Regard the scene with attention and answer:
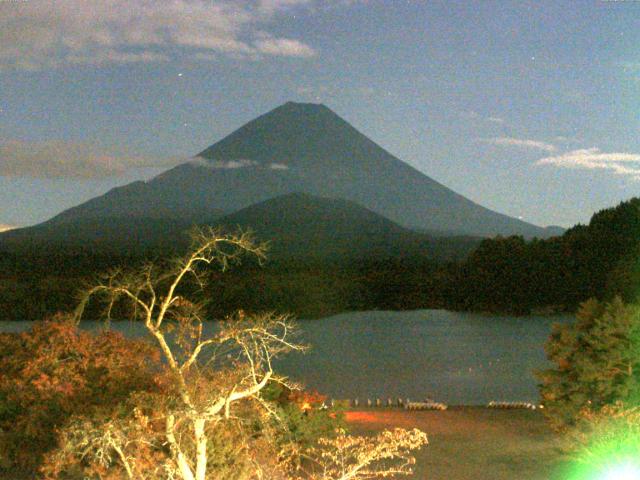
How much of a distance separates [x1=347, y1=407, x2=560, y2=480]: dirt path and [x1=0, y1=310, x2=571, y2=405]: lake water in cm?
1289

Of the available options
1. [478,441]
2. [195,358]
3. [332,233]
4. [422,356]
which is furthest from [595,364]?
[332,233]

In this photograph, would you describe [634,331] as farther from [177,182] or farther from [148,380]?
[177,182]

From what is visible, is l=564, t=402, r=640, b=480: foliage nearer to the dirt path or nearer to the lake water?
the dirt path

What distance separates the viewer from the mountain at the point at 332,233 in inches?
3253

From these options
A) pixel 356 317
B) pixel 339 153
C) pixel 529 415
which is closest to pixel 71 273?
pixel 356 317

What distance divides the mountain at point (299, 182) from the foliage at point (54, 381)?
9713 cm

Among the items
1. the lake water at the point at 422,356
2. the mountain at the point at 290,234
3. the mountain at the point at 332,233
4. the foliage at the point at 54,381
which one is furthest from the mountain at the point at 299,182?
the foliage at the point at 54,381

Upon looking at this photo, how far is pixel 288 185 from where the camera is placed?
12438cm

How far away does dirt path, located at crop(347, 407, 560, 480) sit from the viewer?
33.9 ft

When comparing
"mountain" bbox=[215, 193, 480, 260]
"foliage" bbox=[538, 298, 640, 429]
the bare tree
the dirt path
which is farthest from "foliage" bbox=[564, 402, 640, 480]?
"mountain" bbox=[215, 193, 480, 260]

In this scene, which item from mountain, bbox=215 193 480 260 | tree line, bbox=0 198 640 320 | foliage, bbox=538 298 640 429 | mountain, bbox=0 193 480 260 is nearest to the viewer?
foliage, bbox=538 298 640 429

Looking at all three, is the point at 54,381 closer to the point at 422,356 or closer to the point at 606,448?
the point at 606,448

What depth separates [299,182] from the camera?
126 meters

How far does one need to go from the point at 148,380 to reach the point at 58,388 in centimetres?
98
